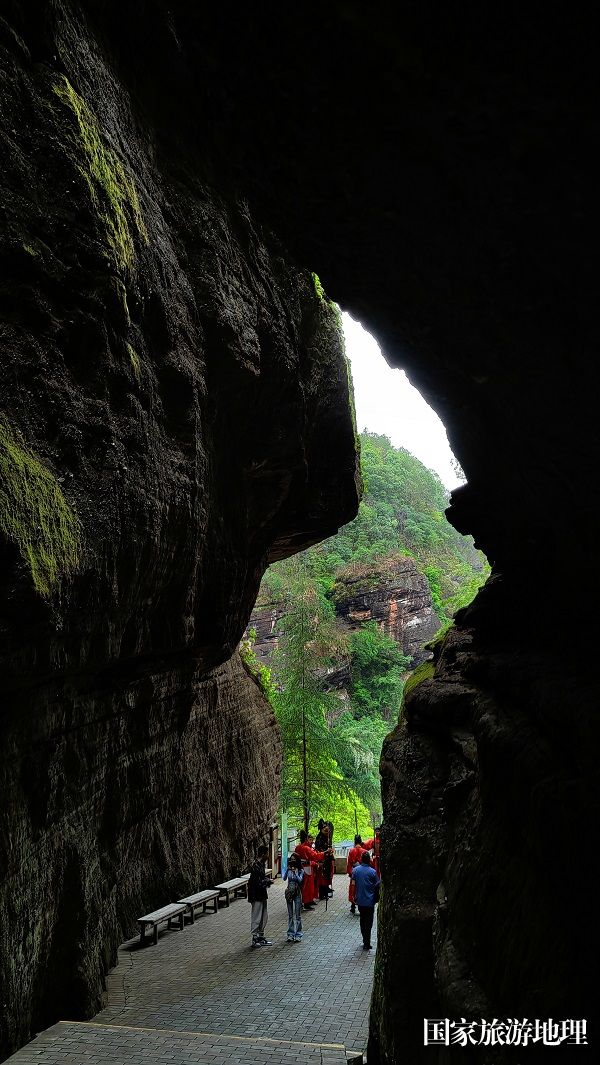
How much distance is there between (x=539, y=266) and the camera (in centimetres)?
355

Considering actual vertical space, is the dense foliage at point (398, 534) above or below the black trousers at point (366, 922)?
above

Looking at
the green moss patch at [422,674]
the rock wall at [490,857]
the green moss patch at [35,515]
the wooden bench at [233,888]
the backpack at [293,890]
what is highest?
the green moss patch at [35,515]

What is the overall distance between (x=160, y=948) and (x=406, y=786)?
640cm

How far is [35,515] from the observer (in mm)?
5402

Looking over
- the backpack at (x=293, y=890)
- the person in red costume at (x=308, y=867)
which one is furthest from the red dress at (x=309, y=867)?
the backpack at (x=293, y=890)

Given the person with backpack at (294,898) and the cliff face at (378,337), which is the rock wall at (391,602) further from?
the cliff face at (378,337)

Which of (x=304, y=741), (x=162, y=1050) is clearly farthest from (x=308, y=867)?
(x=304, y=741)

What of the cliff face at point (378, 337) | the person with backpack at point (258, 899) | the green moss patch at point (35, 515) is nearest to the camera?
the cliff face at point (378, 337)

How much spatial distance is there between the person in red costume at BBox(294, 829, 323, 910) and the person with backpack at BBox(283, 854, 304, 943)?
5.22 feet

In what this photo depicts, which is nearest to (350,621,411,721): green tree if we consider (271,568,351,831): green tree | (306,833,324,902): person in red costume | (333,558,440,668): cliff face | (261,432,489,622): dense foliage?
(333,558,440,668): cliff face

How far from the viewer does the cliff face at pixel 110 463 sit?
579 centimetres

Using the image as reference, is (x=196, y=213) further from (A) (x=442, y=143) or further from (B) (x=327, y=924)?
(B) (x=327, y=924)

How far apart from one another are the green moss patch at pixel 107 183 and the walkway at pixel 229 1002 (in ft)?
26.1

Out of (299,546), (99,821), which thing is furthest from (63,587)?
(299,546)
